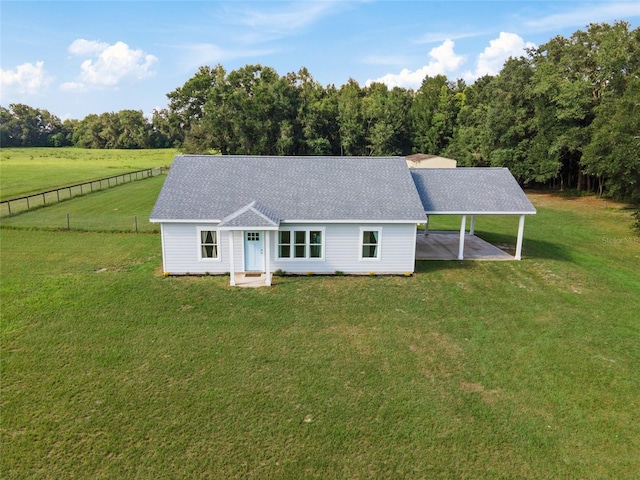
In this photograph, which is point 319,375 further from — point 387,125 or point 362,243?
point 387,125

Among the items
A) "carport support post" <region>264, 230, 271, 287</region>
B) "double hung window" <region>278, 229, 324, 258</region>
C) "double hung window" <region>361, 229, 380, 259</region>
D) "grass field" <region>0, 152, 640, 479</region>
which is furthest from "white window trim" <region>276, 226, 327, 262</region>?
"double hung window" <region>361, 229, 380, 259</region>

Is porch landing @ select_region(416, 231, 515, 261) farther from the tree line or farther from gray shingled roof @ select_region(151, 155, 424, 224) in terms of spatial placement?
the tree line

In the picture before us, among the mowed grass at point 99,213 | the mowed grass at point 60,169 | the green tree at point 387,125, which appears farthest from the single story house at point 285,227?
the green tree at point 387,125

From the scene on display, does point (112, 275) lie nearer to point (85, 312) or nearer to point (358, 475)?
point (85, 312)

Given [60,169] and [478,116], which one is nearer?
[478,116]

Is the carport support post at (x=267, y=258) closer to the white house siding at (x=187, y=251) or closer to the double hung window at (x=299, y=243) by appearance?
the double hung window at (x=299, y=243)

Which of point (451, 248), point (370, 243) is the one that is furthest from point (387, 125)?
point (370, 243)
